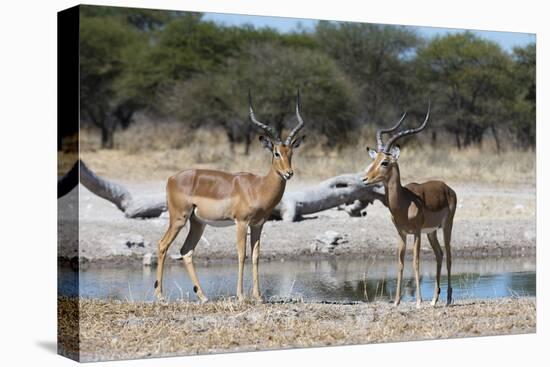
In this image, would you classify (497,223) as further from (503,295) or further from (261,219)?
(261,219)

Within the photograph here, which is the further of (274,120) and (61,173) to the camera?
(274,120)

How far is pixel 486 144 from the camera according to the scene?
15.0 metres

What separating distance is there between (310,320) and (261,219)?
1071 mm

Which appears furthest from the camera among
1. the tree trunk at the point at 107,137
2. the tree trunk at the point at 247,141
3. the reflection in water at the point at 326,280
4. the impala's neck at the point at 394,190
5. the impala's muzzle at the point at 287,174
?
the tree trunk at the point at 107,137

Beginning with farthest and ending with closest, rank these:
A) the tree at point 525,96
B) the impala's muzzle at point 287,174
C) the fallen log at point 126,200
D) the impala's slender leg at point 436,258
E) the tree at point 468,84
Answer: the fallen log at point 126,200 < the tree at point 468,84 < the tree at point 525,96 < the impala's slender leg at point 436,258 < the impala's muzzle at point 287,174

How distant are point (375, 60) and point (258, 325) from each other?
1026cm

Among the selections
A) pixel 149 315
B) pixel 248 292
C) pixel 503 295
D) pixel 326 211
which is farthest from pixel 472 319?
pixel 326 211

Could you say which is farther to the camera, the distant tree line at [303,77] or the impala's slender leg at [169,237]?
the distant tree line at [303,77]

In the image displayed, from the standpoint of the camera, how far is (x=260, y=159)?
1717 cm

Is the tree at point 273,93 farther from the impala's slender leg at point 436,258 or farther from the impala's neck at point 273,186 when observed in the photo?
the impala's neck at point 273,186

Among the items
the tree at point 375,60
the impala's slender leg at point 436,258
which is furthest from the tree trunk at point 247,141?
the impala's slender leg at point 436,258

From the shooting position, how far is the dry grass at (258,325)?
9.23 metres

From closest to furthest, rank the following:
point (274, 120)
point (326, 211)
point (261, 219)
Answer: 1. point (261, 219)
2. point (326, 211)
3. point (274, 120)

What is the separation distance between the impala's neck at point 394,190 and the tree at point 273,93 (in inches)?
259
